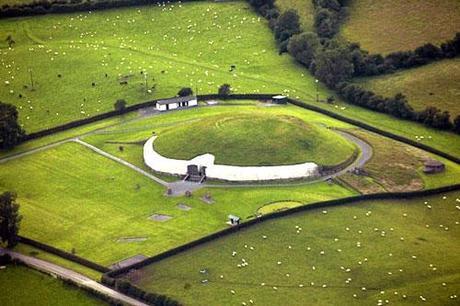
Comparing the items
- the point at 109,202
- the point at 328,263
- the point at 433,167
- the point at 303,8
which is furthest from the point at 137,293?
the point at 303,8

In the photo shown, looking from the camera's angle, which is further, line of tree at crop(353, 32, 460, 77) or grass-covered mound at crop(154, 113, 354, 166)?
line of tree at crop(353, 32, 460, 77)

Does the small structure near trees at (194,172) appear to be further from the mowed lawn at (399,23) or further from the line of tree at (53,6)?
the line of tree at (53,6)

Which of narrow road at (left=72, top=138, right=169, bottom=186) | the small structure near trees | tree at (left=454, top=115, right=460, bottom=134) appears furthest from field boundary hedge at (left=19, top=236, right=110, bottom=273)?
tree at (left=454, top=115, right=460, bottom=134)

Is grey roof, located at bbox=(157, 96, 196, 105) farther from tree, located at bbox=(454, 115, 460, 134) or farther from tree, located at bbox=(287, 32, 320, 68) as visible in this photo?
tree, located at bbox=(454, 115, 460, 134)

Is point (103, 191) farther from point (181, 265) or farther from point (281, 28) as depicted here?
point (281, 28)

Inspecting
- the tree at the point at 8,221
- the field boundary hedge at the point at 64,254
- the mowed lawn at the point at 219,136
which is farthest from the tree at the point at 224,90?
the tree at the point at 8,221

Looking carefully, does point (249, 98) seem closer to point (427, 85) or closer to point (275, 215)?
point (427, 85)
